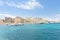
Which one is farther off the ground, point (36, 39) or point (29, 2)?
point (29, 2)

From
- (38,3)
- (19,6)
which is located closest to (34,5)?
(38,3)

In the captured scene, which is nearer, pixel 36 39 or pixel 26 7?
pixel 36 39

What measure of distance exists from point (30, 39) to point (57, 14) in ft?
7.00

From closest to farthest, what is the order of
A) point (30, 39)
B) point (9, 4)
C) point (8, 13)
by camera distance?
point (30, 39) < point (9, 4) < point (8, 13)

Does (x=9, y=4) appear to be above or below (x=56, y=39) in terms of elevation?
above

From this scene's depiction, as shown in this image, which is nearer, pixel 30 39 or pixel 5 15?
pixel 30 39

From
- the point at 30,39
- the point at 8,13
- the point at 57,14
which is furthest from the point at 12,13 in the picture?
the point at 57,14

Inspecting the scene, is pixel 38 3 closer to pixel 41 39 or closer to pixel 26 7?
pixel 26 7

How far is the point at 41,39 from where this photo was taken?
581 centimetres

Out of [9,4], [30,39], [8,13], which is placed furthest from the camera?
[8,13]

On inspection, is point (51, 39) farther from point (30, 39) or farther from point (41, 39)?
point (30, 39)

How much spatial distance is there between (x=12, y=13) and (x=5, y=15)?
492 millimetres

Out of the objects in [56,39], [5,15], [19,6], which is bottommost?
[56,39]

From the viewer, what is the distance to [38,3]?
6012 millimetres
